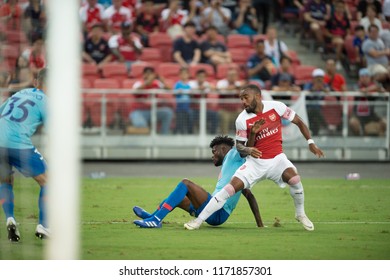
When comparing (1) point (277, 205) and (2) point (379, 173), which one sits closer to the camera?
(1) point (277, 205)

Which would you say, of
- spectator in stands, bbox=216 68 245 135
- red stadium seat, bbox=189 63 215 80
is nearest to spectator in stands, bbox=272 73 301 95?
spectator in stands, bbox=216 68 245 135

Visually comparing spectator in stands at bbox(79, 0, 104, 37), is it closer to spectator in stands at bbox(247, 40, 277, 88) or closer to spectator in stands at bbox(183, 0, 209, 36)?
spectator in stands at bbox(183, 0, 209, 36)

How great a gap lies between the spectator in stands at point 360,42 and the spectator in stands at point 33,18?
43.7ft

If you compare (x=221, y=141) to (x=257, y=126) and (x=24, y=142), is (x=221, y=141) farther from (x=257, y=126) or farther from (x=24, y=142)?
(x=24, y=142)

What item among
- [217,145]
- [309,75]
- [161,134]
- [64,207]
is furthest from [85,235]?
[309,75]

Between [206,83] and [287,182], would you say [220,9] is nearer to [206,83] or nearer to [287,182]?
[206,83]

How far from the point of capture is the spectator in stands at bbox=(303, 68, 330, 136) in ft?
77.2

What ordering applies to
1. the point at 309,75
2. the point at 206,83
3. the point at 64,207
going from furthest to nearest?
the point at 309,75 → the point at 206,83 → the point at 64,207

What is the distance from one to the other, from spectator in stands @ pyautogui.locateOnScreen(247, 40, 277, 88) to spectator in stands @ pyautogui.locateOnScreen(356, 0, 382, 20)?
15.4 feet

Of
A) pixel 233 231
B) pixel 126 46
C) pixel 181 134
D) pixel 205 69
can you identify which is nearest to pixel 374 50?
pixel 205 69

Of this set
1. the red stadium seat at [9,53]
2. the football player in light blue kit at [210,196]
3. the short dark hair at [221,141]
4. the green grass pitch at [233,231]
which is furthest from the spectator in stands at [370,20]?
the football player in light blue kit at [210,196]

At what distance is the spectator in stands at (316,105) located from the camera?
23.5 meters

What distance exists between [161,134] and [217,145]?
10.7 m

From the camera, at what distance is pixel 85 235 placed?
Result: 39.7 feet
